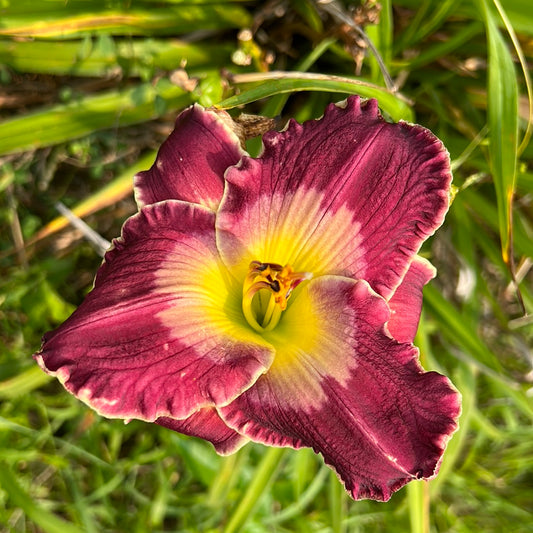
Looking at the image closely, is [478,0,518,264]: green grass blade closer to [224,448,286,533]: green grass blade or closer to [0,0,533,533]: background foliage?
[0,0,533,533]: background foliage

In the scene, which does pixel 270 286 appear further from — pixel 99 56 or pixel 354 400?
pixel 99 56

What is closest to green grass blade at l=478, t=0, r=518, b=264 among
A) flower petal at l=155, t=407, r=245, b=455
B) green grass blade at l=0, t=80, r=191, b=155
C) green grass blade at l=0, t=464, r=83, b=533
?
flower petal at l=155, t=407, r=245, b=455

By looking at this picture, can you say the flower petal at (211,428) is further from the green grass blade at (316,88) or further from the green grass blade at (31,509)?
the green grass blade at (31,509)

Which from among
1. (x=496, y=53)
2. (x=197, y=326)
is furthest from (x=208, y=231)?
(x=496, y=53)

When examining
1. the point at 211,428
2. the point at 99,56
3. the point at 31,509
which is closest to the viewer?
the point at 211,428

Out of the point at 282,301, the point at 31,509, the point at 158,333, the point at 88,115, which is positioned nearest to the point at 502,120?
the point at 282,301

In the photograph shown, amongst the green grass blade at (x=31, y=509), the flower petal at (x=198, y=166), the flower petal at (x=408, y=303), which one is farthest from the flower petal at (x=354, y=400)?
the green grass blade at (x=31, y=509)
